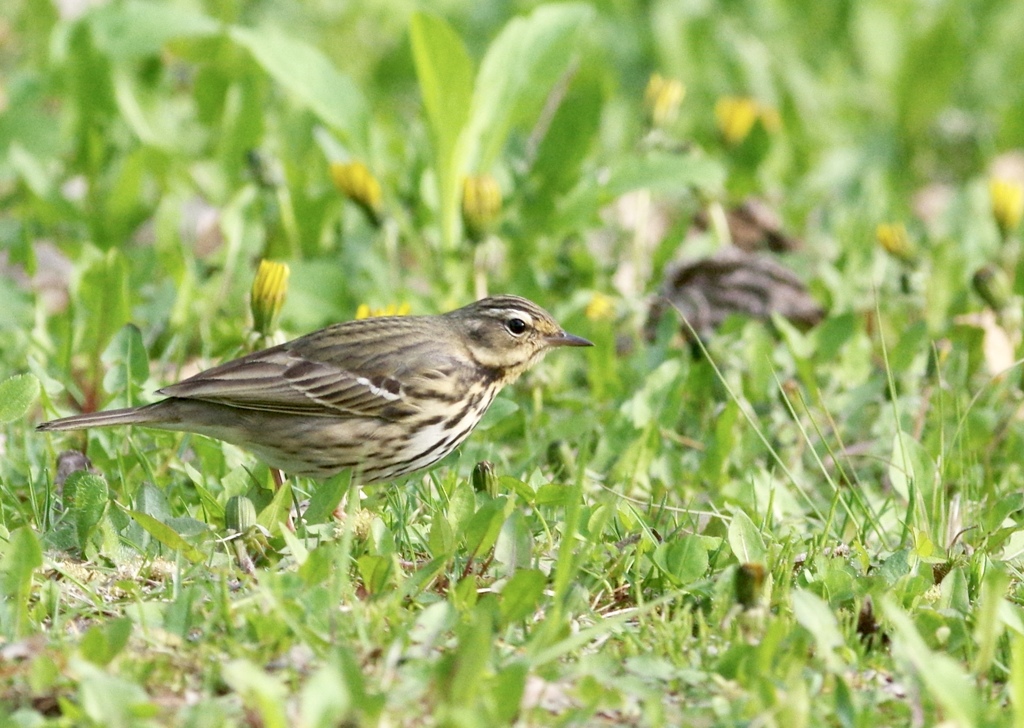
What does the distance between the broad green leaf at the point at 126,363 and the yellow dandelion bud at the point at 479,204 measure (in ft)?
5.78

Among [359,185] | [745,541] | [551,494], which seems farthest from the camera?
[359,185]

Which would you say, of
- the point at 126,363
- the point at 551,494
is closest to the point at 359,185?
the point at 126,363

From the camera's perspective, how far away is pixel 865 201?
28.6 ft

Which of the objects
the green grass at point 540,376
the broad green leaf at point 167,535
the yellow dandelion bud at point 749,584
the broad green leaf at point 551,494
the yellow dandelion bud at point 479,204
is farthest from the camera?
the yellow dandelion bud at point 479,204

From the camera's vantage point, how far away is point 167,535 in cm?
432

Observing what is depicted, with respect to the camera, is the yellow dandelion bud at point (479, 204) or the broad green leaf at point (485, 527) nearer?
the broad green leaf at point (485, 527)

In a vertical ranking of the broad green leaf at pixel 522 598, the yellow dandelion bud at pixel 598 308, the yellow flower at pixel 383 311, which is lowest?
the yellow dandelion bud at pixel 598 308

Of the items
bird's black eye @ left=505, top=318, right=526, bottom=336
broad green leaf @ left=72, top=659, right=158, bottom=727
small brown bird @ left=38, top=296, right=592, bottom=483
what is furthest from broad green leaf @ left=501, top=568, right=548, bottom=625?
bird's black eye @ left=505, top=318, right=526, bottom=336

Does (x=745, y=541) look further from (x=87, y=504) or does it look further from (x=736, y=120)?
(x=736, y=120)

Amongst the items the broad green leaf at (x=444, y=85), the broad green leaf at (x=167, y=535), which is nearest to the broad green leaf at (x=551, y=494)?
the broad green leaf at (x=167, y=535)

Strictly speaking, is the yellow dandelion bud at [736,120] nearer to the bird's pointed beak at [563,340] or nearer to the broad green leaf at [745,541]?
the bird's pointed beak at [563,340]

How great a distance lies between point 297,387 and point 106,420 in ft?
2.26

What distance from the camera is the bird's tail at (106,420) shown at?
16.3 feet

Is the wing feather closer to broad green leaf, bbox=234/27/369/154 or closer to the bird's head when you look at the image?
the bird's head
